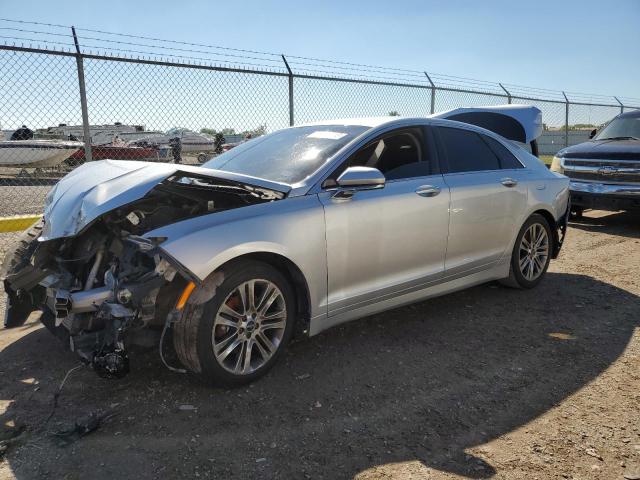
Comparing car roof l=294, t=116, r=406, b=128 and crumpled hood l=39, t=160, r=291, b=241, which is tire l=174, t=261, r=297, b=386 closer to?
crumpled hood l=39, t=160, r=291, b=241

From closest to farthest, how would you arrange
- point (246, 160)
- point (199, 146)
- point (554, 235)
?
point (246, 160) → point (554, 235) → point (199, 146)

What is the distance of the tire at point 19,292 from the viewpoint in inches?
128

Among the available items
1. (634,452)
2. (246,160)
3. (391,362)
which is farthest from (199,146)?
(634,452)

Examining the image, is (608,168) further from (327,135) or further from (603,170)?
(327,135)

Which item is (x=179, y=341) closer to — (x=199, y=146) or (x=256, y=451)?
(x=256, y=451)

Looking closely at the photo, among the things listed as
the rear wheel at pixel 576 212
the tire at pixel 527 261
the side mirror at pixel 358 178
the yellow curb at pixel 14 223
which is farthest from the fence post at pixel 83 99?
→ the rear wheel at pixel 576 212

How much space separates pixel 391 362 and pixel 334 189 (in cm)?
126

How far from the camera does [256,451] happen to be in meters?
2.54

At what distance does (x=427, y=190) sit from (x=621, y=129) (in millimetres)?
6885

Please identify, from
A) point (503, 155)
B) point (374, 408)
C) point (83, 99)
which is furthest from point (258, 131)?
point (374, 408)

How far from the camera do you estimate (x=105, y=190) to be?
120 inches

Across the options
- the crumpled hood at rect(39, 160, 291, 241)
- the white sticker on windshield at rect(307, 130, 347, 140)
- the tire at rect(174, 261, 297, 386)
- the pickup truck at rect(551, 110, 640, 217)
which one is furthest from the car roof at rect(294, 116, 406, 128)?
the pickup truck at rect(551, 110, 640, 217)

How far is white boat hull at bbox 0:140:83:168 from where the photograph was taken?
11253 millimetres

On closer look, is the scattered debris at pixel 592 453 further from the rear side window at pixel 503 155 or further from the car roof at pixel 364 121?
the rear side window at pixel 503 155
